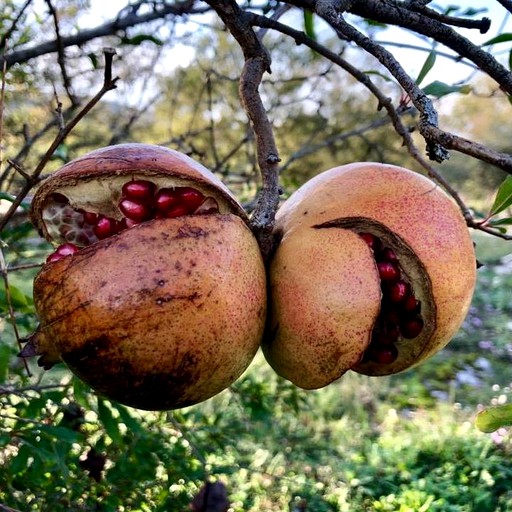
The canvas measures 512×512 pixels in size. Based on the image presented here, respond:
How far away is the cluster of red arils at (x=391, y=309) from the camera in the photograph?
1.02 meters

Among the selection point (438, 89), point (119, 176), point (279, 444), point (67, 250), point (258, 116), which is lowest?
point (279, 444)

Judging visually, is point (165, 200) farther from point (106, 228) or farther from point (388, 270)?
point (388, 270)

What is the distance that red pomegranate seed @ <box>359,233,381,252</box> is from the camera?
1.01m

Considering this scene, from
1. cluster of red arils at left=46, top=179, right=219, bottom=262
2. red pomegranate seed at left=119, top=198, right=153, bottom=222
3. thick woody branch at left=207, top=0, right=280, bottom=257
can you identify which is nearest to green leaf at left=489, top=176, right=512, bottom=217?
thick woody branch at left=207, top=0, right=280, bottom=257

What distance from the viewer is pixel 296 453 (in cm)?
314

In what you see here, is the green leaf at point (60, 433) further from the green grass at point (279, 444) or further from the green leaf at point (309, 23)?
the green leaf at point (309, 23)

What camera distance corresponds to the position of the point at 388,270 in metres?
1.02

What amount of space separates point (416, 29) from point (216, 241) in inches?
15.3

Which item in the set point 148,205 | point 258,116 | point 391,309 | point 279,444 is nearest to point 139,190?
point 148,205

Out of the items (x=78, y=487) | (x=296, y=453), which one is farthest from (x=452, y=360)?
(x=78, y=487)

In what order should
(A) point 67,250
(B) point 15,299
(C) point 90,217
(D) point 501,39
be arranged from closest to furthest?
(A) point 67,250 → (C) point 90,217 → (D) point 501,39 → (B) point 15,299

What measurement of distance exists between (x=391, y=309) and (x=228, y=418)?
1.99m

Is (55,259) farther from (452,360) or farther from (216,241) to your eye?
(452,360)

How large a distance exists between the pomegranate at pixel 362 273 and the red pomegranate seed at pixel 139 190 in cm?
22
